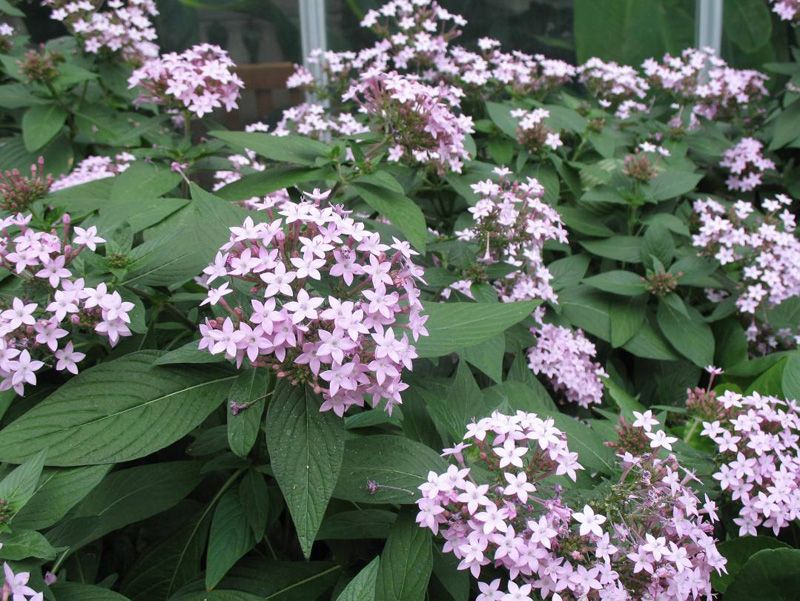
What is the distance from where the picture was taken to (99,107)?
A: 2.63 m

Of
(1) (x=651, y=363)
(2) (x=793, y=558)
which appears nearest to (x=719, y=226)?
(1) (x=651, y=363)

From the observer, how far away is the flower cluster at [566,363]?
6.39ft

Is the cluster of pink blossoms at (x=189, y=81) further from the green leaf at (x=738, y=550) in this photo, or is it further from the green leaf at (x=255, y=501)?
the green leaf at (x=738, y=550)

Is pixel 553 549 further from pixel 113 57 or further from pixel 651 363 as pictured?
pixel 113 57

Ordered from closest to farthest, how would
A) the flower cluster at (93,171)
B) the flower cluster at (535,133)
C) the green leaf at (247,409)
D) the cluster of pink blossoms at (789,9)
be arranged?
1. the green leaf at (247,409)
2. the flower cluster at (93,171)
3. the flower cluster at (535,133)
4. the cluster of pink blossoms at (789,9)

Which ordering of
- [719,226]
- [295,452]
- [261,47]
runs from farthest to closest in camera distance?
1. [261,47]
2. [719,226]
3. [295,452]

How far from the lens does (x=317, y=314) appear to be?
98 cm

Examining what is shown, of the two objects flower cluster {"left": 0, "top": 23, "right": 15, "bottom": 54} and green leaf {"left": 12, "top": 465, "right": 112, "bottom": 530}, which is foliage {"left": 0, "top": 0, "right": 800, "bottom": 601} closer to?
green leaf {"left": 12, "top": 465, "right": 112, "bottom": 530}

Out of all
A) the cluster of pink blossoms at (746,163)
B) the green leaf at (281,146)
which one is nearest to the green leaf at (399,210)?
the green leaf at (281,146)

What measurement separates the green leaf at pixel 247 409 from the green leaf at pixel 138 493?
38 centimetres

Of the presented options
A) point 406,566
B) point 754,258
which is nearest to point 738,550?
point 406,566

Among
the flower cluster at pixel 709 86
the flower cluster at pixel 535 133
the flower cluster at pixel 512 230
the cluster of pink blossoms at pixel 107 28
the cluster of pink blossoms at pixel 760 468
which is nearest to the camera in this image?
the cluster of pink blossoms at pixel 760 468

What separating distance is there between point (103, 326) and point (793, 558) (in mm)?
1276

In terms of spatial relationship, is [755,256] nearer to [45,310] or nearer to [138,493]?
[138,493]
